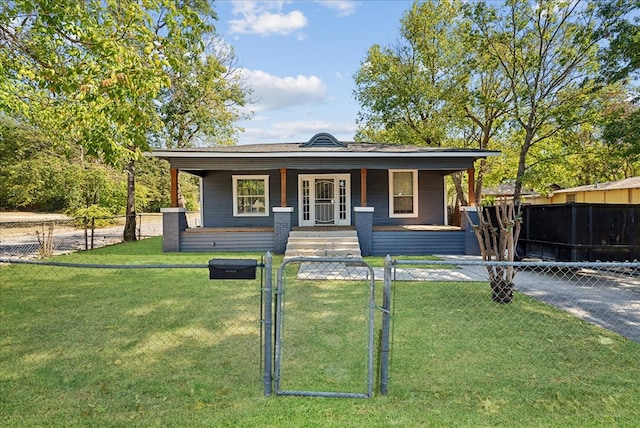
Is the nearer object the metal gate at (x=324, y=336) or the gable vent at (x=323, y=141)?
the metal gate at (x=324, y=336)

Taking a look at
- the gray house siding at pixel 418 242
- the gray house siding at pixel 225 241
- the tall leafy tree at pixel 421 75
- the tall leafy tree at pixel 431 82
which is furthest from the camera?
the tall leafy tree at pixel 421 75

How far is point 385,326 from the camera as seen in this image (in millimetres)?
2855

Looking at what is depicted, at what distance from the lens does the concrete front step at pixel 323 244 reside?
10.7 metres

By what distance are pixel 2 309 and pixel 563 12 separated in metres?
18.2

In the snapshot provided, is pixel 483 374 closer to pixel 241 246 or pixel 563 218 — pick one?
pixel 563 218

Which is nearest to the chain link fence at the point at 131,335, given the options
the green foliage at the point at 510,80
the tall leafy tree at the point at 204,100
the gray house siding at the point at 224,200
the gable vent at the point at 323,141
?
the gray house siding at the point at 224,200

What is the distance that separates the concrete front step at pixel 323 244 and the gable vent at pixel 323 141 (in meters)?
3.49

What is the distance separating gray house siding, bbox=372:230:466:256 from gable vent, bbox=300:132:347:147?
3.72 metres

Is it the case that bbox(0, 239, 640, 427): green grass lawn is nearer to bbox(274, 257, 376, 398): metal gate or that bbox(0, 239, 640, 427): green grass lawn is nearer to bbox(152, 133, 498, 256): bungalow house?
bbox(274, 257, 376, 398): metal gate

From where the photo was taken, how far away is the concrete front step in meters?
10.7

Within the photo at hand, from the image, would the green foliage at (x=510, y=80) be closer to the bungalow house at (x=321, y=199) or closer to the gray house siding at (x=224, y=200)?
the bungalow house at (x=321, y=199)

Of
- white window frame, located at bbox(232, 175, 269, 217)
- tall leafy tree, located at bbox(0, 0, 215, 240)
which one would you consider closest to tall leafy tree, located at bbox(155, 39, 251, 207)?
white window frame, located at bbox(232, 175, 269, 217)

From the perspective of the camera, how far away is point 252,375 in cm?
339

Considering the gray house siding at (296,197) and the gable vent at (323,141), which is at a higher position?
the gable vent at (323,141)
